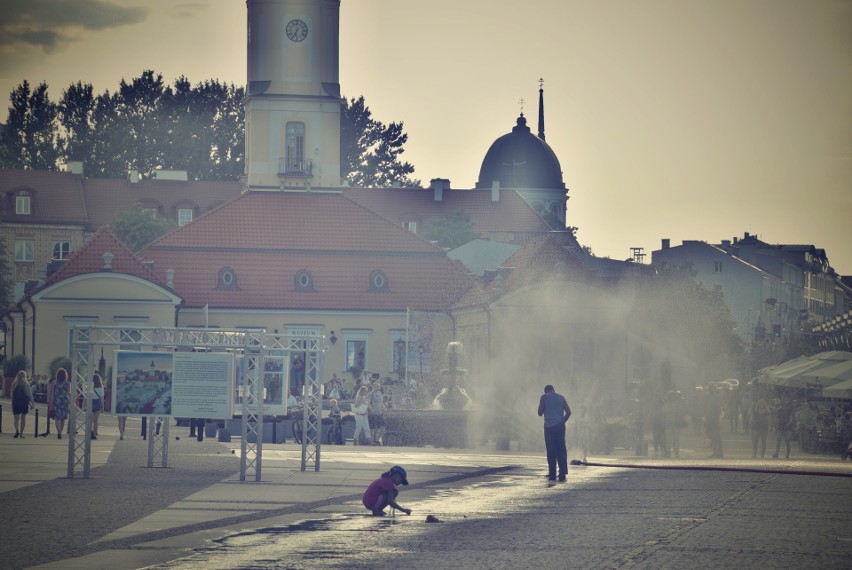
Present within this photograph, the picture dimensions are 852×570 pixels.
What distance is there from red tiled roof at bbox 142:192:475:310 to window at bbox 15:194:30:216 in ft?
132

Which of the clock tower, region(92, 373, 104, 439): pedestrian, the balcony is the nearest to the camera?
region(92, 373, 104, 439): pedestrian

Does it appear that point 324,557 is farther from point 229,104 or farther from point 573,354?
point 229,104

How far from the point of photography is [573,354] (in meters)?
66.4

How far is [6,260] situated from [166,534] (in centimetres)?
9371

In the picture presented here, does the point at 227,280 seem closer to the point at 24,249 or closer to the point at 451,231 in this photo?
the point at 451,231

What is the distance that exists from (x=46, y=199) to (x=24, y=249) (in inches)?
159

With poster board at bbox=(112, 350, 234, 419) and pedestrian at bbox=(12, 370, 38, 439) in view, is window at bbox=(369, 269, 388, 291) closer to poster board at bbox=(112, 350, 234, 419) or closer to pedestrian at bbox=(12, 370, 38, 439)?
pedestrian at bbox=(12, 370, 38, 439)

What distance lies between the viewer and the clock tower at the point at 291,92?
82812mm

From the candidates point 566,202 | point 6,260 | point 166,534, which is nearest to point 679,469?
point 166,534

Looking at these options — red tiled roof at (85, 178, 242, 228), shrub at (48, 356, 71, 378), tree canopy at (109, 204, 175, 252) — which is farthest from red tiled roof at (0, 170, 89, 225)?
shrub at (48, 356, 71, 378)

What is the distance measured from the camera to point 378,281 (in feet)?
248

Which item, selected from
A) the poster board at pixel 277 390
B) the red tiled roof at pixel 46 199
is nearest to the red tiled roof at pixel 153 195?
the red tiled roof at pixel 46 199

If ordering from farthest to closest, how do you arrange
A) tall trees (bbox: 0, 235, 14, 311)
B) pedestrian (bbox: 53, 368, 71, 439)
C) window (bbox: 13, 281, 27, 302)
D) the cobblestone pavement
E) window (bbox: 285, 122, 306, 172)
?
window (bbox: 13, 281, 27, 302) → tall trees (bbox: 0, 235, 14, 311) → window (bbox: 285, 122, 306, 172) → pedestrian (bbox: 53, 368, 71, 439) → the cobblestone pavement

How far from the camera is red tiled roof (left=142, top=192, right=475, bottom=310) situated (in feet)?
243
